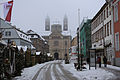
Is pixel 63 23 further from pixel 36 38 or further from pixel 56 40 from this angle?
pixel 36 38

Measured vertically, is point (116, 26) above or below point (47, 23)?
below

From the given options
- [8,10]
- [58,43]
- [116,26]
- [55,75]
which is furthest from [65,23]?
[8,10]

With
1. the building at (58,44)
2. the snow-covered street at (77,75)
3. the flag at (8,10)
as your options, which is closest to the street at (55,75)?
the snow-covered street at (77,75)

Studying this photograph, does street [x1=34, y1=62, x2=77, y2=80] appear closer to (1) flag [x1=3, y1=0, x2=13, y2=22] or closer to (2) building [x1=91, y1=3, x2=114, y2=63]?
(1) flag [x1=3, y1=0, x2=13, y2=22]

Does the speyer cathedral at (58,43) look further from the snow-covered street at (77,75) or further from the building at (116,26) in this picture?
the snow-covered street at (77,75)

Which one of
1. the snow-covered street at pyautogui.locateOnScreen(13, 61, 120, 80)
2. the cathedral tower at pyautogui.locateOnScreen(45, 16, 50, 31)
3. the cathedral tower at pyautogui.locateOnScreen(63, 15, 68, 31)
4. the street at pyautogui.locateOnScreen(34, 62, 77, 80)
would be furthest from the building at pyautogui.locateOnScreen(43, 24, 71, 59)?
the snow-covered street at pyautogui.locateOnScreen(13, 61, 120, 80)

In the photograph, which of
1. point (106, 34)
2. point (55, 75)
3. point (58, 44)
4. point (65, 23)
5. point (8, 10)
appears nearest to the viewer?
point (8, 10)

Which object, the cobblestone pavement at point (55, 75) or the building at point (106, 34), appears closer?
the cobblestone pavement at point (55, 75)

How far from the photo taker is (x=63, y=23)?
17875 centimetres

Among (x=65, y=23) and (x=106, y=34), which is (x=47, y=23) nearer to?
(x=65, y=23)

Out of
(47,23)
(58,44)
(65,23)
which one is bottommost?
(58,44)

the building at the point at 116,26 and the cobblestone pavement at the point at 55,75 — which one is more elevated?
the building at the point at 116,26

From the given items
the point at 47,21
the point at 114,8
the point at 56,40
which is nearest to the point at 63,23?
the point at 47,21

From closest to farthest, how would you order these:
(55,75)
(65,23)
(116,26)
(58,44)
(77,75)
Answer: (77,75)
(55,75)
(116,26)
(58,44)
(65,23)
